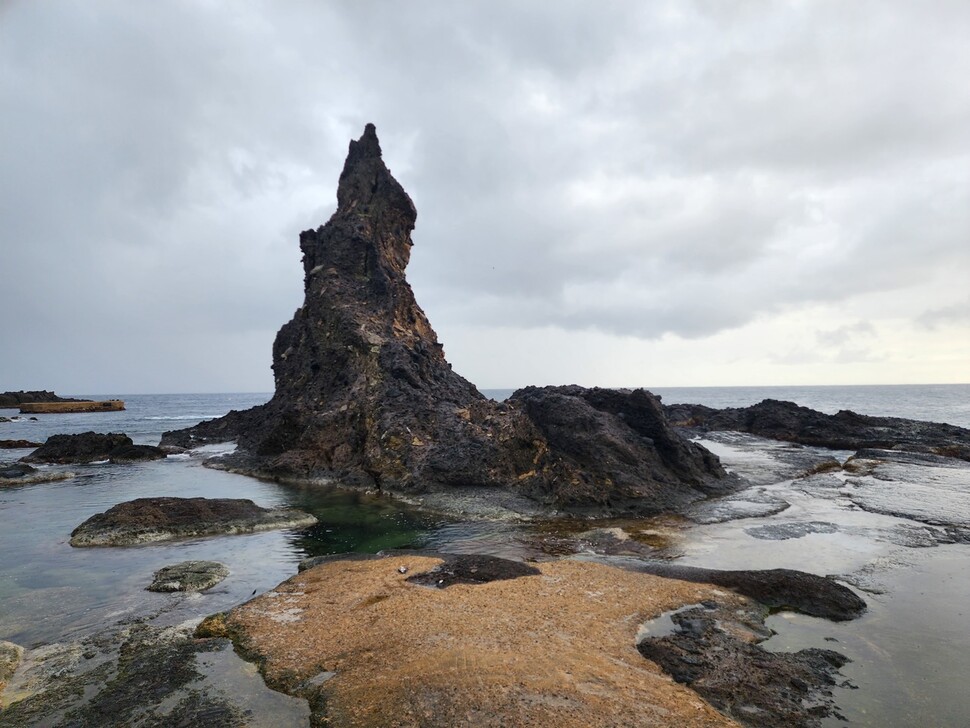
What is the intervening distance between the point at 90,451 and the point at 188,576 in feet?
95.9

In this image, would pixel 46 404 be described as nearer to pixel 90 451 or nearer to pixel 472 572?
pixel 90 451

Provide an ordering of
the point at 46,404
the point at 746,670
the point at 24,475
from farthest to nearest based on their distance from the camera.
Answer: the point at 46,404, the point at 24,475, the point at 746,670

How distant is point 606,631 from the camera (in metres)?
7.81

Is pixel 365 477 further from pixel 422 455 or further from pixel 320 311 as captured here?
pixel 320 311

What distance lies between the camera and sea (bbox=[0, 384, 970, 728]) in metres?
7.12

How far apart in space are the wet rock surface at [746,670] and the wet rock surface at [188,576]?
9080mm

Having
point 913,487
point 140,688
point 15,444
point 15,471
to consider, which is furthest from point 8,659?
point 15,444

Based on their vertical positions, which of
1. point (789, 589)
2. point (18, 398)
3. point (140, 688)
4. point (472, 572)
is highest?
point (18, 398)

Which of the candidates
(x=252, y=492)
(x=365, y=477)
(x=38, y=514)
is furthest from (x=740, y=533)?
(x=38, y=514)

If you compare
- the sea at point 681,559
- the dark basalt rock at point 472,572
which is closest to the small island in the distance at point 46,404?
the sea at point 681,559

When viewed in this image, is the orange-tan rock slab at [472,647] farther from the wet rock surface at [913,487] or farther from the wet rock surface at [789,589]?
the wet rock surface at [913,487]

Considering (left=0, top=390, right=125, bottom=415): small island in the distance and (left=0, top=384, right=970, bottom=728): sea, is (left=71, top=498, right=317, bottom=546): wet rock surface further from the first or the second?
(left=0, top=390, right=125, bottom=415): small island in the distance

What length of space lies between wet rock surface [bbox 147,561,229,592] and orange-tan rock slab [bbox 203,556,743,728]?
1.95 m

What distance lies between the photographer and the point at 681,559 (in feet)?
41.2
